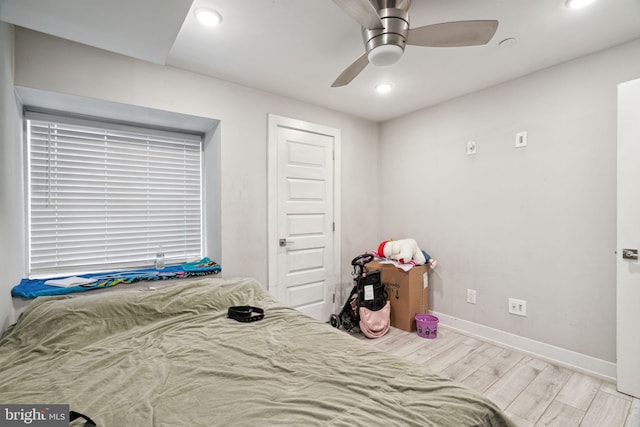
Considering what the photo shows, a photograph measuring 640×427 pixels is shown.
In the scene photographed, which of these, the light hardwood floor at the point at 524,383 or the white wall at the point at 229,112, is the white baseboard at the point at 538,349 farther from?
the white wall at the point at 229,112

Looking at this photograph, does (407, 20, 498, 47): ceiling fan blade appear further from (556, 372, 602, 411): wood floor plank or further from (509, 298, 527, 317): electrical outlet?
(556, 372, 602, 411): wood floor plank

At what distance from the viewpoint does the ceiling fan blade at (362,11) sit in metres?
1.20

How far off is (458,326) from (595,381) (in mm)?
1091

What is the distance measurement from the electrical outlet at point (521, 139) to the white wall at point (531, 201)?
0.04 meters

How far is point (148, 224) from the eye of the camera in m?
2.61

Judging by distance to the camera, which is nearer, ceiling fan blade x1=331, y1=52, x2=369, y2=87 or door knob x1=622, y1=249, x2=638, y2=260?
ceiling fan blade x1=331, y1=52, x2=369, y2=87

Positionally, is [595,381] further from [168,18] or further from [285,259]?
[168,18]

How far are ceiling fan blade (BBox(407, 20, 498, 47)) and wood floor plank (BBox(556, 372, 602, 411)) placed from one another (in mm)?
2333

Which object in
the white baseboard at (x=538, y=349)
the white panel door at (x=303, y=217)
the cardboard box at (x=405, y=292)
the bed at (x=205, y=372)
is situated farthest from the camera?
the cardboard box at (x=405, y=292)


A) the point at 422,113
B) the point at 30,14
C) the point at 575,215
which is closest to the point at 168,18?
the point at 30,14

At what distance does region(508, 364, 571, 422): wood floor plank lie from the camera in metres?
1.78

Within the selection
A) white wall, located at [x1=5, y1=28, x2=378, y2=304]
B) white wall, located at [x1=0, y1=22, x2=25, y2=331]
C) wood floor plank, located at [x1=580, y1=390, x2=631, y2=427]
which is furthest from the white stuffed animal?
white wall, located at [x1=0, y1=22, x2=25, y2=331]

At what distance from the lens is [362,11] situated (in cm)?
127

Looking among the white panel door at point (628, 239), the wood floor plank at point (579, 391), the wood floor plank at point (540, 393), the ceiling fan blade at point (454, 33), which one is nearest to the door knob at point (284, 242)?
the ceiling fan blade at point (454, 33)
